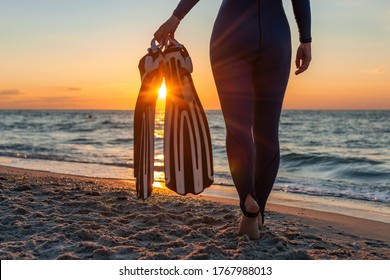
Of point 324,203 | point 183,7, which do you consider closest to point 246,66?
point 183,7

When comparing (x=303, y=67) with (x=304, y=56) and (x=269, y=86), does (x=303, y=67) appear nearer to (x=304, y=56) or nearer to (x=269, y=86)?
(x=304, y=56)

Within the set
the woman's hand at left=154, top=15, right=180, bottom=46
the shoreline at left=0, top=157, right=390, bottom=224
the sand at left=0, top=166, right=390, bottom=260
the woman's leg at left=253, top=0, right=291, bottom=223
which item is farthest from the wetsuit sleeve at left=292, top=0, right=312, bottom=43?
the shoreline at left=0, top=157, right=390, bottom=224

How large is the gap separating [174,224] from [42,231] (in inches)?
37.2

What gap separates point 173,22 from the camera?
9.66 feet

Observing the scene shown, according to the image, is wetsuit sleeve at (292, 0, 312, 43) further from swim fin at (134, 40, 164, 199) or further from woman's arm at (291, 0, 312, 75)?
swim fin at (134, 40, 164, 199)

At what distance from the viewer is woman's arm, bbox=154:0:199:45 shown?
288 centimetres

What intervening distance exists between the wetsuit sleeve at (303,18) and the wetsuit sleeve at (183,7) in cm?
63

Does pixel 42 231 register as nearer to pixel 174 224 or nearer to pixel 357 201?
pixel 174 224

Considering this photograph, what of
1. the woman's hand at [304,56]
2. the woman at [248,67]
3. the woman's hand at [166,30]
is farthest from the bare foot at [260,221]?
the woman's hand at [166,30]

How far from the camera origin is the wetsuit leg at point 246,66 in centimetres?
275

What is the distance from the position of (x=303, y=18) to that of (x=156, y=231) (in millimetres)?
1719

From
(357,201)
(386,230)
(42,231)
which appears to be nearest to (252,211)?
(42,231)

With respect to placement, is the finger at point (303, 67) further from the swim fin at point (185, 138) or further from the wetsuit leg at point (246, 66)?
the swim fin at point (185, 138)

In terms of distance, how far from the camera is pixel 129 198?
15.2 feet
